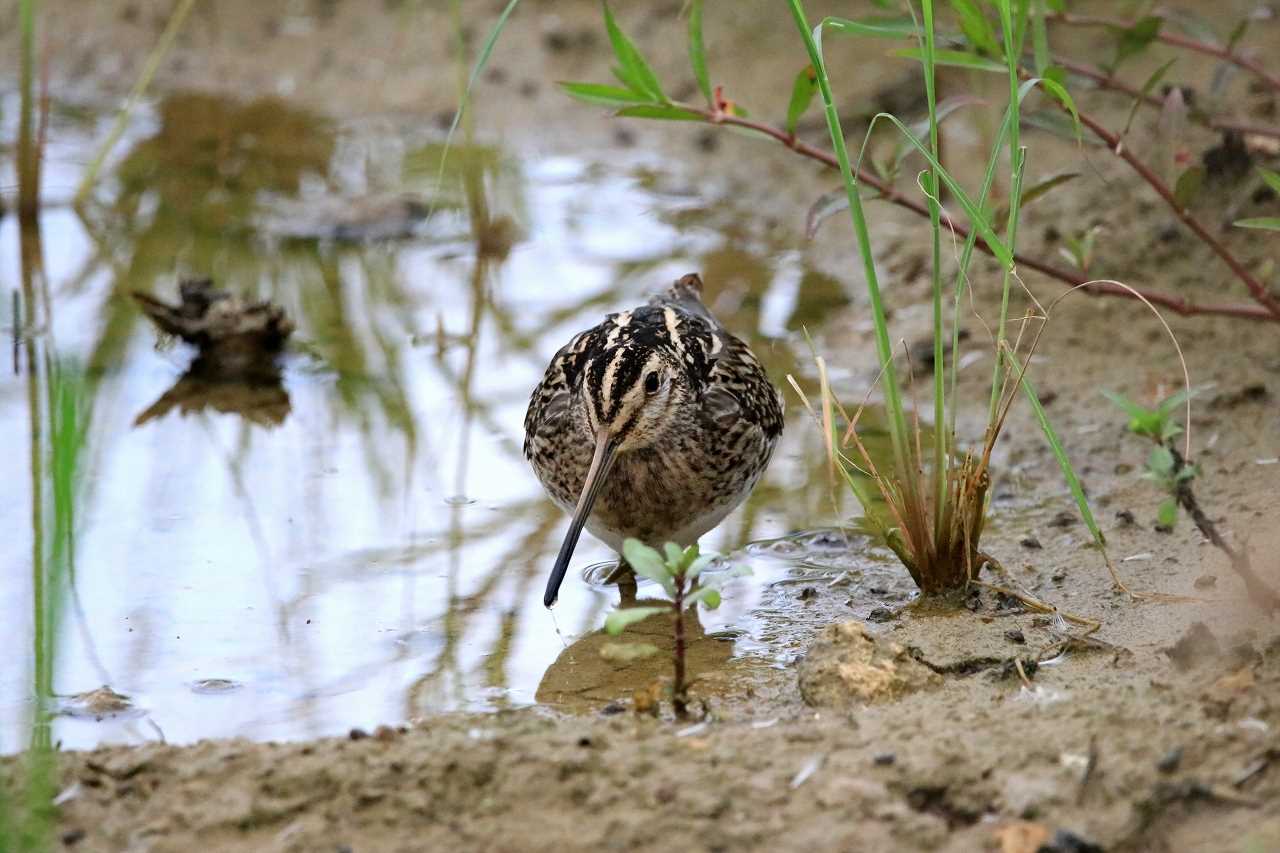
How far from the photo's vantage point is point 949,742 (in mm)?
3717

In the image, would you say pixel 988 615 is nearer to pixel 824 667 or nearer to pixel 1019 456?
pixel 824 667

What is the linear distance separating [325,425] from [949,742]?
3.80 meters

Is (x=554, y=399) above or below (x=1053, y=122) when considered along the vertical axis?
below

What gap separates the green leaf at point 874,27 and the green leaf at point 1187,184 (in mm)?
1009

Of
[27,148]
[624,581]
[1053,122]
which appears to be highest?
[1053,122]

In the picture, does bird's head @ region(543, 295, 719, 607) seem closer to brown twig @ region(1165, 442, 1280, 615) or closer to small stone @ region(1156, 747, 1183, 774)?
brown twig @ region(1165, 442, 1280, 615)

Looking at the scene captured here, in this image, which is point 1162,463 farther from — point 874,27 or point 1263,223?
point 874,27

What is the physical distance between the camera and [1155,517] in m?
5.59

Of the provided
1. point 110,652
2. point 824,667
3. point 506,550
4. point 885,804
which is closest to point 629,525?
point 506,550

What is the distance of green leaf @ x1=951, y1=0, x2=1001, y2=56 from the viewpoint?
5293 millimetres

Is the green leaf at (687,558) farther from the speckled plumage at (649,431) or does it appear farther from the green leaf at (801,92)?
the green leaf at (801,92)

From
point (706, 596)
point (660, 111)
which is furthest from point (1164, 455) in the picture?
point (660, 111)

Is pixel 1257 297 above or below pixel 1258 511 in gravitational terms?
above

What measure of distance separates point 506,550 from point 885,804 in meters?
2.53
